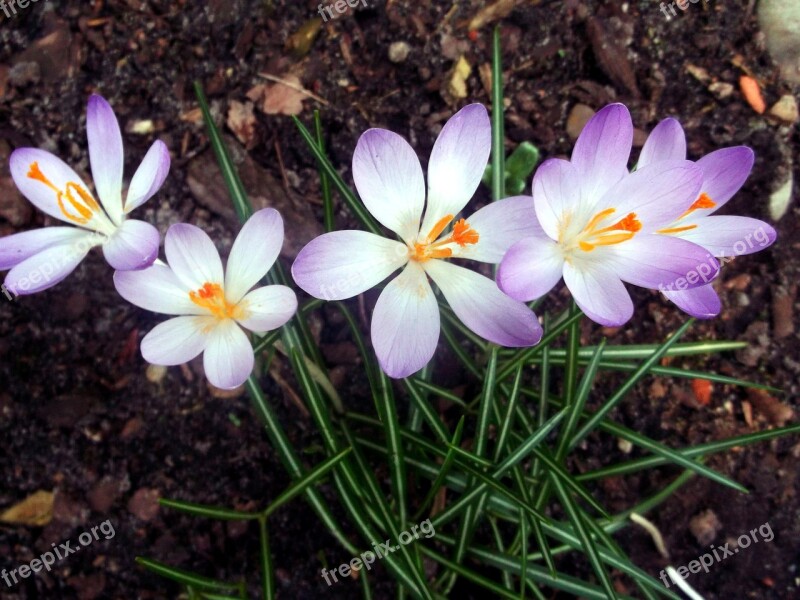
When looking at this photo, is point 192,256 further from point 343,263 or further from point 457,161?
point 457,161

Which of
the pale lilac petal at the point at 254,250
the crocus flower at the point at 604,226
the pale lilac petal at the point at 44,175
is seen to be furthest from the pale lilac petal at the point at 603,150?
the pale lilac petal at the point at 44,175

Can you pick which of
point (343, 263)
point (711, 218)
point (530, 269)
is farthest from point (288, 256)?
point (711, 218)

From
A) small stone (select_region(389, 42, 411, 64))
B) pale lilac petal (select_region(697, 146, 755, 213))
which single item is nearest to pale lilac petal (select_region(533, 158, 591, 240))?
pale lilac petal (select_region(697, 146, 755, 213))

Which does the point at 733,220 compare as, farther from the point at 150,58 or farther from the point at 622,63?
the point at 150,58

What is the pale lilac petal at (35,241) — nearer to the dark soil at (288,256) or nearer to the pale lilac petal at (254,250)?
the pale lilac petal at (254,250)

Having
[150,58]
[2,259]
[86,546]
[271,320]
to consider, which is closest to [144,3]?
[150,58]
